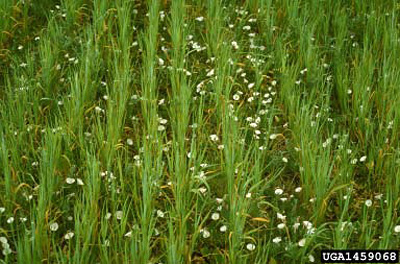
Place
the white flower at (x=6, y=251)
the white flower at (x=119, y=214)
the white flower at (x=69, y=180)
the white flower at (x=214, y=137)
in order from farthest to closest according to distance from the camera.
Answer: the white flower at (x=214, y=137), the white flower at (x=69, y=180), the white flower at (x=119, y=214), the white flower at (x=6, y=251)

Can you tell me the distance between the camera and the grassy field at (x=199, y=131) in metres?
3.00

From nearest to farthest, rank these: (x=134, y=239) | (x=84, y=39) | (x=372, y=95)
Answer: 1. (x=134, y=239)
2. (x=372, y=95)
3. (x=84, y=39)

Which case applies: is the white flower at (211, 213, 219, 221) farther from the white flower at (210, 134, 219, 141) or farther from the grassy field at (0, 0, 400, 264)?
the white flower at (210, 134, 219, 141)

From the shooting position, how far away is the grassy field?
9.84ft

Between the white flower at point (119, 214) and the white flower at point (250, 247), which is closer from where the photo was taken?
the white flower at point (250, 247)

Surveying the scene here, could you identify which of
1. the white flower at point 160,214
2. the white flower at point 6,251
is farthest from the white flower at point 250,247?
the white flower at point 6,251

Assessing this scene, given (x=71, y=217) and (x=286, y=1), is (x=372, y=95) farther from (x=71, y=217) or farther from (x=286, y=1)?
(x=71, y=217)

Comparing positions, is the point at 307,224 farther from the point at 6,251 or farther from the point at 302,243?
the point at 6,251

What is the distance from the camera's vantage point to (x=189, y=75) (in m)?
4.23

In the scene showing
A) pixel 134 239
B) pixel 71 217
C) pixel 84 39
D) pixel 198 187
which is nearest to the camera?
pixel 134 239

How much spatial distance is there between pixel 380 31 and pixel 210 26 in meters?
1.27

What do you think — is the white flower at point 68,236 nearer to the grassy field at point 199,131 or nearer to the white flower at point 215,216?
the grassy field at point 199,131

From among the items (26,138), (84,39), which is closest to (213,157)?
(26,138)

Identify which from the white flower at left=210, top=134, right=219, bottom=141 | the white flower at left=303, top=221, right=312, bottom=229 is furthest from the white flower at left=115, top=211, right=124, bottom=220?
the white flower at left=303, top=221, right=312, bottom=229
